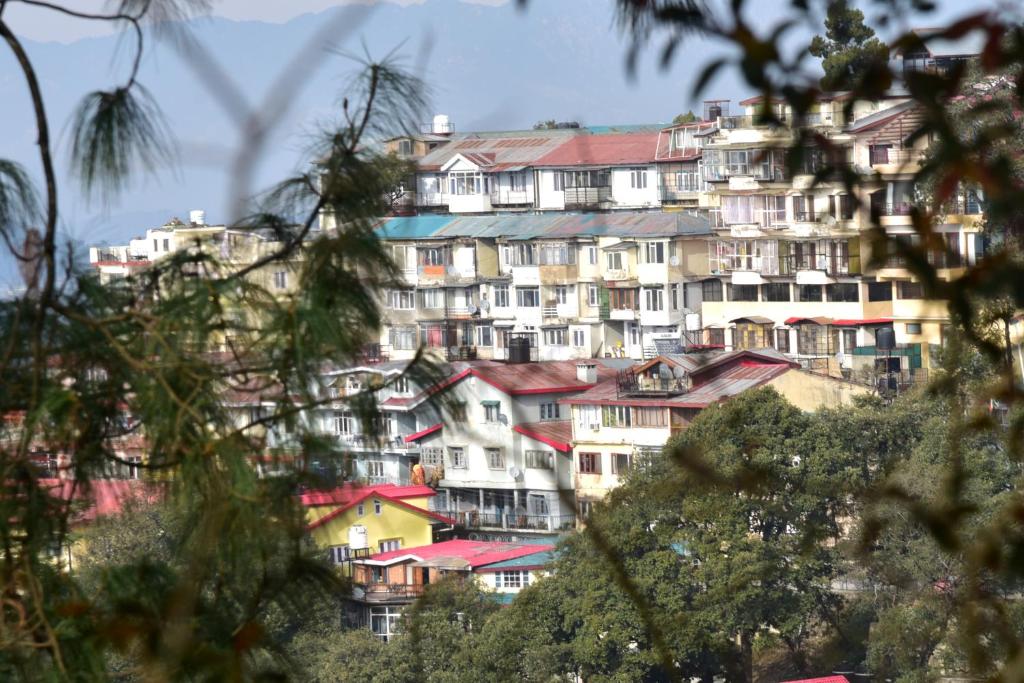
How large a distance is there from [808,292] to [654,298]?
1839 millimetres

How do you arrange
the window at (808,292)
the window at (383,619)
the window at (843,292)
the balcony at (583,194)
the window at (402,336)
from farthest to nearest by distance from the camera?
the balcony at (583,194) < the window at (808,292) < the window at (843,292) < the window at (383,619) < the window at (402,336)

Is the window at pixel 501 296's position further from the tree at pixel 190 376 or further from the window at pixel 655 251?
the tree at pixel 190 376

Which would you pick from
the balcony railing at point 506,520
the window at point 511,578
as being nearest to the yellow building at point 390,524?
the window at point 511,578

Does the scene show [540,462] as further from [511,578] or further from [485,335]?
[485,335]

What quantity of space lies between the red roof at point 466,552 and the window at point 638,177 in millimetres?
6679

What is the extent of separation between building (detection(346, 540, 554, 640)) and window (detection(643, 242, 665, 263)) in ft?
17.8

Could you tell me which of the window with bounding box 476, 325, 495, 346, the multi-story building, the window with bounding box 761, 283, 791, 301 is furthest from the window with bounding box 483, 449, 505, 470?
the window with bounding box 761, 283, 791, 301

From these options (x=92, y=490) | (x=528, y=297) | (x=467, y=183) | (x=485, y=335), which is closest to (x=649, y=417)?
(x=528, y=297)

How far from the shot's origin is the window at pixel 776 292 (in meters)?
15.9

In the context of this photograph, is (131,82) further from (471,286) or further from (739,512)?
(471,286)

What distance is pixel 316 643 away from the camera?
28.8ft

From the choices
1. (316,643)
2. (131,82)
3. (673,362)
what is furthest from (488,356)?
(131,82)

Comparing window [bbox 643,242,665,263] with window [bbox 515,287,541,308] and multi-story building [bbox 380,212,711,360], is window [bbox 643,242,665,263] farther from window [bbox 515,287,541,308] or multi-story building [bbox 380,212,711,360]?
window [bbox 515,287,541,308]

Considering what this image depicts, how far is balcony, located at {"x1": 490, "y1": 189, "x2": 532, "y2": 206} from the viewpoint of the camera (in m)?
18.8
